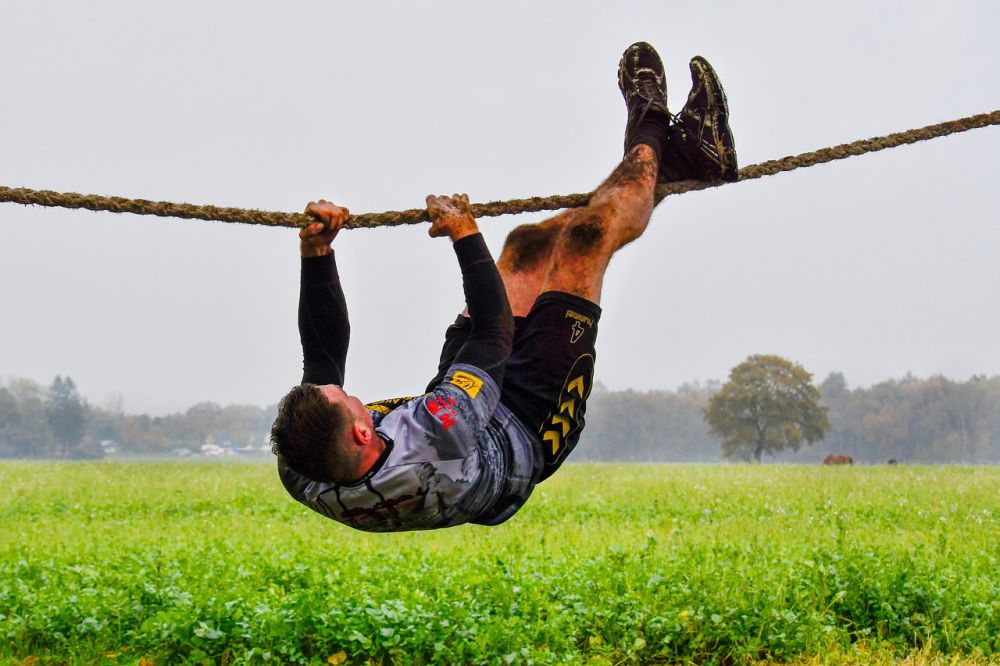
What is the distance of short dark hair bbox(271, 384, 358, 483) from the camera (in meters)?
2.94

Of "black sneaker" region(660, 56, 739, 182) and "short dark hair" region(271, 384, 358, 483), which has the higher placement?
"black sneaker" region(660, 56, 739, 182)

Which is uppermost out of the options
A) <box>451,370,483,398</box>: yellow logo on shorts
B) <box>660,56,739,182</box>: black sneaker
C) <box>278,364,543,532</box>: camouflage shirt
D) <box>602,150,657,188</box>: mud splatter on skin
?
<box>660,56,739,182</box>: black sneaker

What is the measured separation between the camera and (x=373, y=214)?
338 cm

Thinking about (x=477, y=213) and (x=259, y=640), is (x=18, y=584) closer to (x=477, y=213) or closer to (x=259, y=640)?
(x=259, y=640)

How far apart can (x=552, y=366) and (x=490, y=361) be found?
40 centimetres

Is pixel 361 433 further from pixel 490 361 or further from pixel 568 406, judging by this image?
pixel 568 406

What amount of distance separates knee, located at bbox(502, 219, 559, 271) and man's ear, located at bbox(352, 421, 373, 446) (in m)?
1.11

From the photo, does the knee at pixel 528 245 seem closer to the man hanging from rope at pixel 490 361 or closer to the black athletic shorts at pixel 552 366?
the man hanging from rope at pixel 490 361

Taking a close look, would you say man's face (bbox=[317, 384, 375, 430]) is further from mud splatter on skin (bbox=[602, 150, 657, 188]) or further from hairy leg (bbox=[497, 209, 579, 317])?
mud splatter on skin (bbox=[602, 150, 657, 188])

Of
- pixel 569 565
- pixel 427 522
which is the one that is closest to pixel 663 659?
pixel 569 565

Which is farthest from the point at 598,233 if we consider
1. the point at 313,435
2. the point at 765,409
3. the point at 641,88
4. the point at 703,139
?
the point at 765,409

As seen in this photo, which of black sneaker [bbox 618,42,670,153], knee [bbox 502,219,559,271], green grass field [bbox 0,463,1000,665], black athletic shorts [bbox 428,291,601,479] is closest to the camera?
black athletic shorts [bbox 428,291,601,479]

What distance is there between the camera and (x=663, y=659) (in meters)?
5.78

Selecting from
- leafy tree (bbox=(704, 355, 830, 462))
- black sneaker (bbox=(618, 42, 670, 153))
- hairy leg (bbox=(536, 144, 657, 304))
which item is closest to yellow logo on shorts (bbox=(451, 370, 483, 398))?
hairy leg (bbox=(536, 144, 657, 304))
